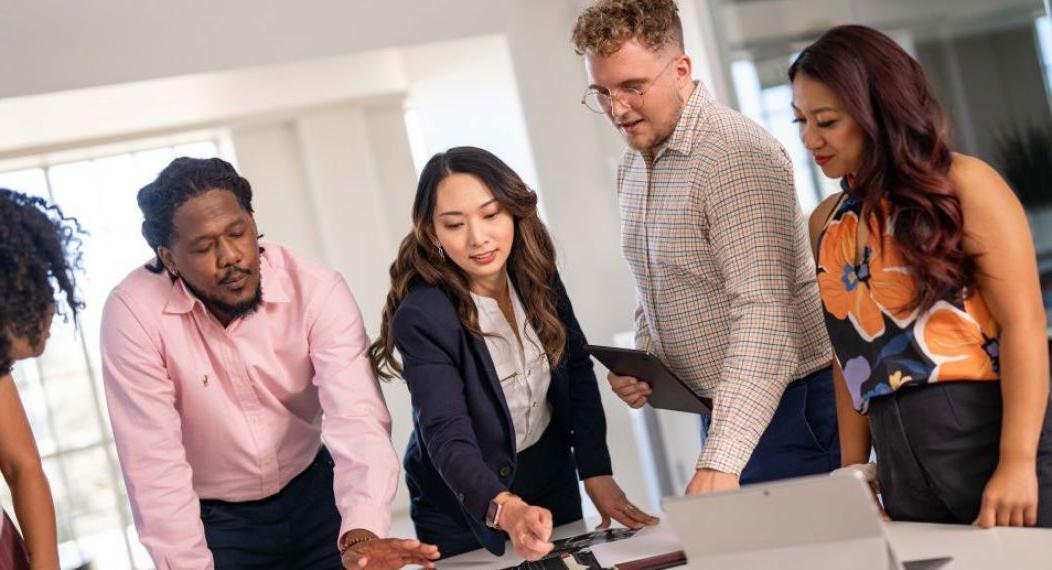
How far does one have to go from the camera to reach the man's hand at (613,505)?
7.88 feet

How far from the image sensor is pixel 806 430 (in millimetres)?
2414

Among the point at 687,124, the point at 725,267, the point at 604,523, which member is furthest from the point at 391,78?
the point at 725,267

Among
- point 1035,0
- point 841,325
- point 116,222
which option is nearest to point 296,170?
point 116,222

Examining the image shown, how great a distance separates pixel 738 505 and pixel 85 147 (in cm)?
614

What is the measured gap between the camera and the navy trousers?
2.42 metres

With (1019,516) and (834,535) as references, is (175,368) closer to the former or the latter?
(834,535)

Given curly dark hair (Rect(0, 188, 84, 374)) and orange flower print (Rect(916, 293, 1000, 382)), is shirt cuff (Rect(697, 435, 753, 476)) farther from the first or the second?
curly dark hair (Rect(0, 188, 84, 374))

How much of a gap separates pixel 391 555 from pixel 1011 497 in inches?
44.8

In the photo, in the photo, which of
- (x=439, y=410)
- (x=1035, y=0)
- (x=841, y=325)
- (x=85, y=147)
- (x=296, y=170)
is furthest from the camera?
(x=296, y=170)

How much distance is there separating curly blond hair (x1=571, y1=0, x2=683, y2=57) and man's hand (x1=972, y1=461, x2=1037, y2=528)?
1034 millimetres

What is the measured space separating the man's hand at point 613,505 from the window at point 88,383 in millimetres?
5039

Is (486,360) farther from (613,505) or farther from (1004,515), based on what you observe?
(1004,515)

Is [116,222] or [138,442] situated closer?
[138,442]

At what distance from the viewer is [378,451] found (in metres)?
2.54
